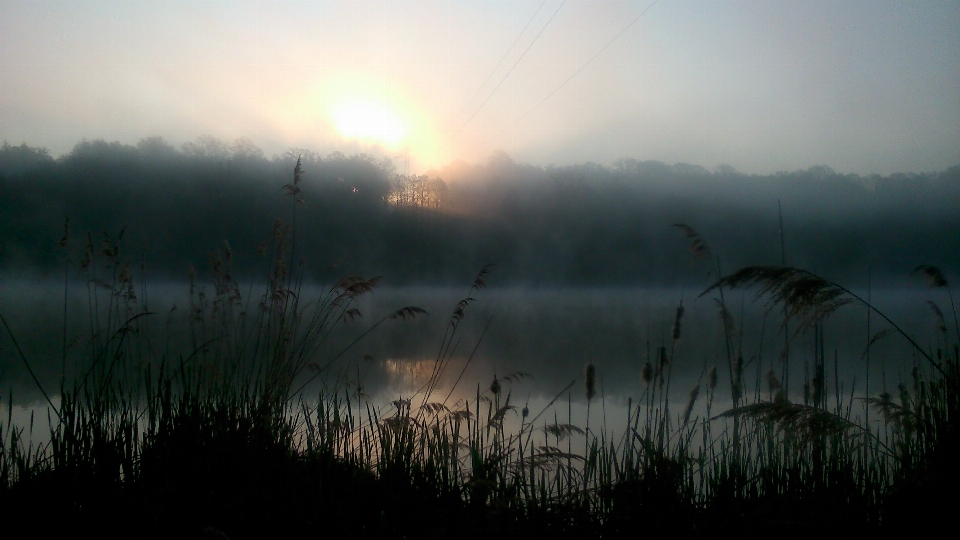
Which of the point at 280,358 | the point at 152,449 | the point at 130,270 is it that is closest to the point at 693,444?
the point at 280,358

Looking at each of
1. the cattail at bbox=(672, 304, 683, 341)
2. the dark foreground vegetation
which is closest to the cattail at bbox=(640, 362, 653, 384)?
the dark foreground vegetation

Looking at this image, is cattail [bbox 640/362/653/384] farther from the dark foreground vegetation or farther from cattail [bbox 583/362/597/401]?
cattail [bbox 583/362/597/401]

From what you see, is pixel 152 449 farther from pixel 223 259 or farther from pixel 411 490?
pixel 223 259

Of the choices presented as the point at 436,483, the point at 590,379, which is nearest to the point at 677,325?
the point at 590,379

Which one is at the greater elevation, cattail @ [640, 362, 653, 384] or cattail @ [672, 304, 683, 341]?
cattail @ [672, 304, 683, 341]

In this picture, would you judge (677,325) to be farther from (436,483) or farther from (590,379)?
(436,483)

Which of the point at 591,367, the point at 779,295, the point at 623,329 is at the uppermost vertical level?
the point at 779,295

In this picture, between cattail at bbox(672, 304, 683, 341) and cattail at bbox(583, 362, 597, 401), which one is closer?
cattail at bbox(672, 304, 683, 341)

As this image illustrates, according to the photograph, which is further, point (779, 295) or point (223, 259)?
point (223, 259)

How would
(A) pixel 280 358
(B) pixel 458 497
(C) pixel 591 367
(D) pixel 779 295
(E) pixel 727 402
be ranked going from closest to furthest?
(D) pixel 779 295
(B) pixel 458 497
(C) pixel 591 367
(A) pixel 280 358
(E) pixel 727 402

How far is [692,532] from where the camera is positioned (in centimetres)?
193

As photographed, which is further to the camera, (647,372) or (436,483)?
(647,372)

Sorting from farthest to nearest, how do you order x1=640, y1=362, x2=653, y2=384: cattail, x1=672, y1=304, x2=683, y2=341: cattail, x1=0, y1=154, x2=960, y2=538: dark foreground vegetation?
x1=640, y1=362, x2=653, y2=384: cattail, x1=672, y1=304, x2=683, y2=341: cattail, x1=0, y1=154, x2=960, y2=538: dark foreground vegetation

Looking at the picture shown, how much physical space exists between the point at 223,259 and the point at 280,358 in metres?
1.02
